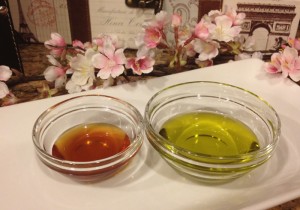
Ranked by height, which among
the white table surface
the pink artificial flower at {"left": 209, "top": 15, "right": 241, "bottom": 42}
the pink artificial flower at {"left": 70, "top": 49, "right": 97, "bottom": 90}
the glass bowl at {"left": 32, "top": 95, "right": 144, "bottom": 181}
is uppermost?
the pink artificial flower at {"left": 209, "top": 15, "right": 241, "bottom": 42}

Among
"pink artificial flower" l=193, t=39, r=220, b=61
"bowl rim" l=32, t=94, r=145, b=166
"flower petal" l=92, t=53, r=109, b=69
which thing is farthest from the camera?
"pink artificial flower" l=193, t=39, r=220, b=61

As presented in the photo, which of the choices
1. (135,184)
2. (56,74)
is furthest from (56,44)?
(135,184)

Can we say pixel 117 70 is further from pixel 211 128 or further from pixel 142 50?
pixel 211 128

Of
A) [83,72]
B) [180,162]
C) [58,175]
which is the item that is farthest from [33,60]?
[180,162]

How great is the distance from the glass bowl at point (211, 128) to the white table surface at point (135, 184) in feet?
0.09

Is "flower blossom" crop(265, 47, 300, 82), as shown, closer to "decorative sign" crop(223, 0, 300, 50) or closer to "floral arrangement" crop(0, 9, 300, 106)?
"floral arrangement" crop(0, 9, 300, 106)

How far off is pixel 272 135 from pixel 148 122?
21 cm

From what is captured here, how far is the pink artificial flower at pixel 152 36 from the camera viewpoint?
78cm

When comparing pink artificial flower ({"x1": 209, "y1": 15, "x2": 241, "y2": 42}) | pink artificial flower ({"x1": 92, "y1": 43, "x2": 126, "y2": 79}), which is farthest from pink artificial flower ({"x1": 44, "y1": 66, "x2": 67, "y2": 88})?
pink artificial flower ({"x1": 209, "y1": 15, "x2": 241, "y2": 42})

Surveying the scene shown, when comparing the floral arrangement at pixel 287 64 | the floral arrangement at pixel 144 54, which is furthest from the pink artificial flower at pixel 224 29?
the floral arrangement at pixel 287 64

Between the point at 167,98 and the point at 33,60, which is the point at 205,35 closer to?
the point at 167,98

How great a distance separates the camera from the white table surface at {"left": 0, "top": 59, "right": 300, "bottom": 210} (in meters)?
0.52

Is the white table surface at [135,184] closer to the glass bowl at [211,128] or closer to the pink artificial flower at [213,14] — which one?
the glass bowl at [211,128]

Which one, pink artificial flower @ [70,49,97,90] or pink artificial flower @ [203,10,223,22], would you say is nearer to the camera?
pink artificial flower @ [70,49,97,90]
